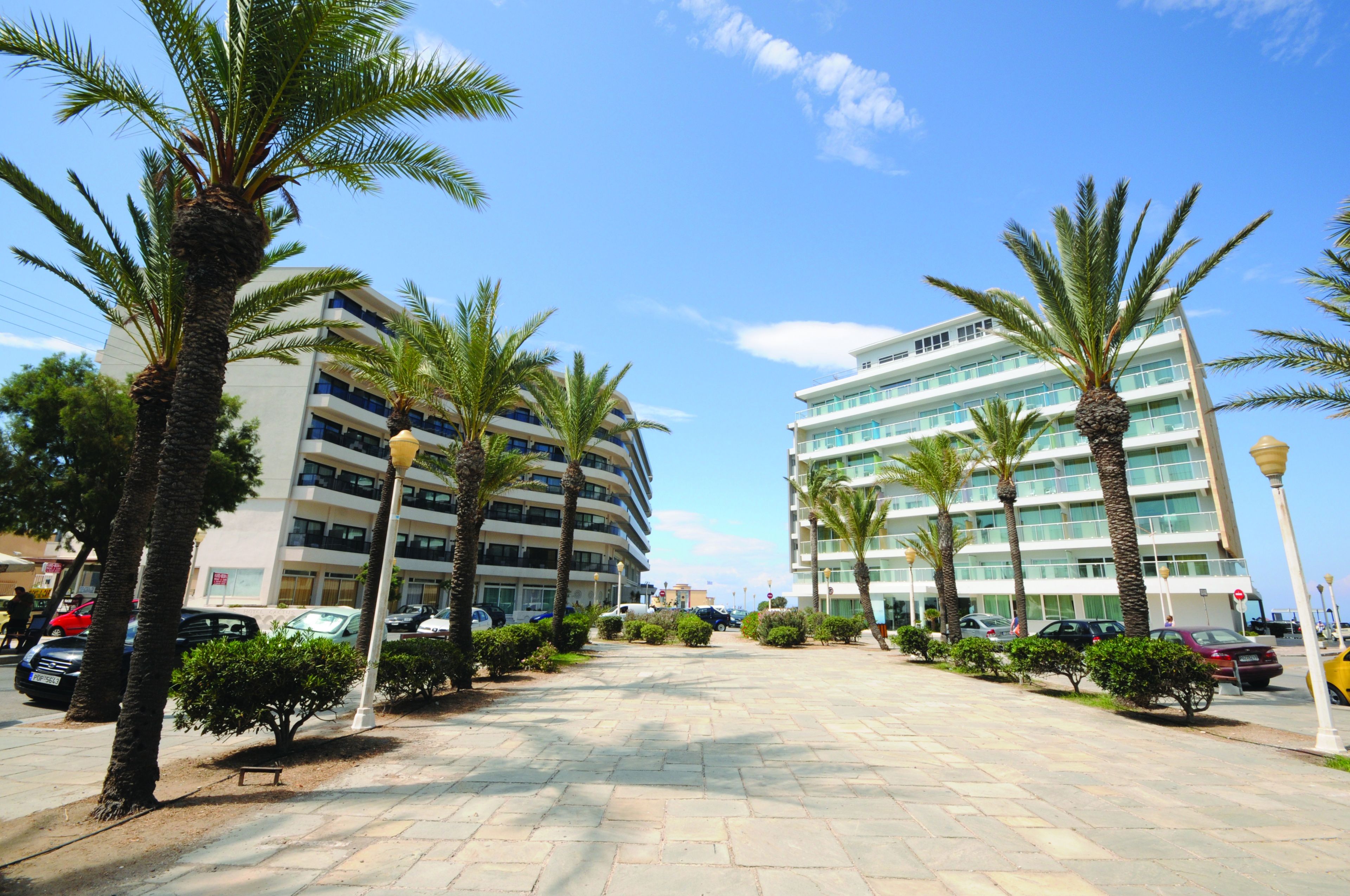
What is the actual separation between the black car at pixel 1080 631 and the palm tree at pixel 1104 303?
8303 millimetres

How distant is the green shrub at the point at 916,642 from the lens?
1895 cm

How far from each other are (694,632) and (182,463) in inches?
817

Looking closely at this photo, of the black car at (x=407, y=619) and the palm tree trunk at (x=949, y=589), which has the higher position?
the palm tree trunk at (x=949, y=589)

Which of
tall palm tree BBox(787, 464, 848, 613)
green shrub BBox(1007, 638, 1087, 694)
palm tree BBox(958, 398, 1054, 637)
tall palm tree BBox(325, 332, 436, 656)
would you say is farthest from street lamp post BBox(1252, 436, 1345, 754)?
tall palm tree BBox(787, 464, 848, 613)

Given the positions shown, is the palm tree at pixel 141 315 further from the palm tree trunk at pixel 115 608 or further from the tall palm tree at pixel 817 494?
the tall palm tree at pixel 817 494

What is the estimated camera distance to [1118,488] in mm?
12375

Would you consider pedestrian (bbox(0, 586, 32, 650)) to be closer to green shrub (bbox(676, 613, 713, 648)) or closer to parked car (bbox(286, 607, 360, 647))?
parked car (bbox(286, 607, 360, 647))

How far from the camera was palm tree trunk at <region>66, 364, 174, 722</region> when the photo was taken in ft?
28.3

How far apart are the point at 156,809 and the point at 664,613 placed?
950 inches

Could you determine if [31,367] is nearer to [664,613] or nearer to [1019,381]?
[664,613]

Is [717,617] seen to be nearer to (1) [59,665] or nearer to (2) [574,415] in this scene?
(2) [574,415]

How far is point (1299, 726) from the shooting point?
965cm

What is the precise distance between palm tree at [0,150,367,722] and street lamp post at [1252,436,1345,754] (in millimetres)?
14337

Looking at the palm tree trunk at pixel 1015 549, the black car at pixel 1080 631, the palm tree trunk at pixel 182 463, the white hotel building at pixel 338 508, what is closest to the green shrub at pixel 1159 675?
the black car at pixel 1080 631
